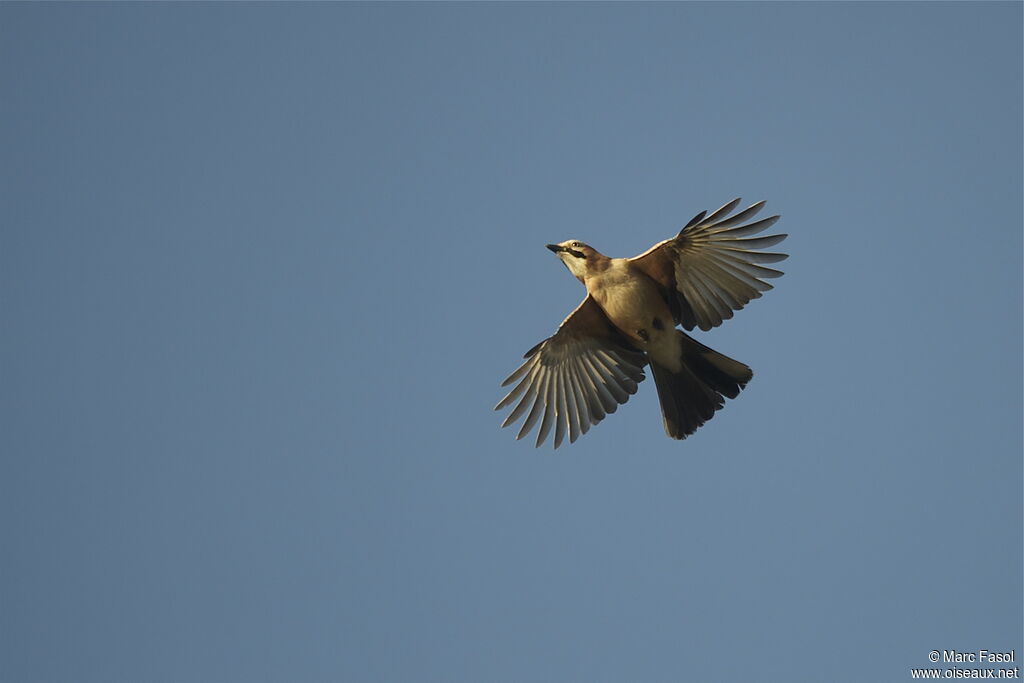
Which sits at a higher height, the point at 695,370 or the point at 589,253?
the point at 589,253

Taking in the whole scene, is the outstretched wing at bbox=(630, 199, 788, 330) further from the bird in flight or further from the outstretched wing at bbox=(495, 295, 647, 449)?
the outstretched wing at bbox=(495, 295, 647, 449)

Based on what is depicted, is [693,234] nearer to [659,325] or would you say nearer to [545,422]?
[659,325]

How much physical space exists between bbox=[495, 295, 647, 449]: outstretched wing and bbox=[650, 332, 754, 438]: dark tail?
68cm

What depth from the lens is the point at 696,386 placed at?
15.2m

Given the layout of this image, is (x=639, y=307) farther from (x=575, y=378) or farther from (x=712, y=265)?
(x=575, y=378)

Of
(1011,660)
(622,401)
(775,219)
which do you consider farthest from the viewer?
(622,401)

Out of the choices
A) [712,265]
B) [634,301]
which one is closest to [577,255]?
[634,301]

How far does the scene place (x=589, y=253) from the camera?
15.2 metres

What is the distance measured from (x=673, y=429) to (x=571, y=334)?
5.84 ft

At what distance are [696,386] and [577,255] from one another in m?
2.12

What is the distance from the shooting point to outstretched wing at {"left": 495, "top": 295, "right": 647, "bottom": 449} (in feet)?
52.0

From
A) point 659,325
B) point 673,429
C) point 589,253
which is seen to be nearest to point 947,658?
point 673,429

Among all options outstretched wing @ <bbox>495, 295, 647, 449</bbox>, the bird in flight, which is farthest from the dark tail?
outstretched wing @ <bbox>495, 295, 647, 449</bbox>

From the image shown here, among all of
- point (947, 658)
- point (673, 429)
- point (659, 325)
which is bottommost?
point (947, 658)
